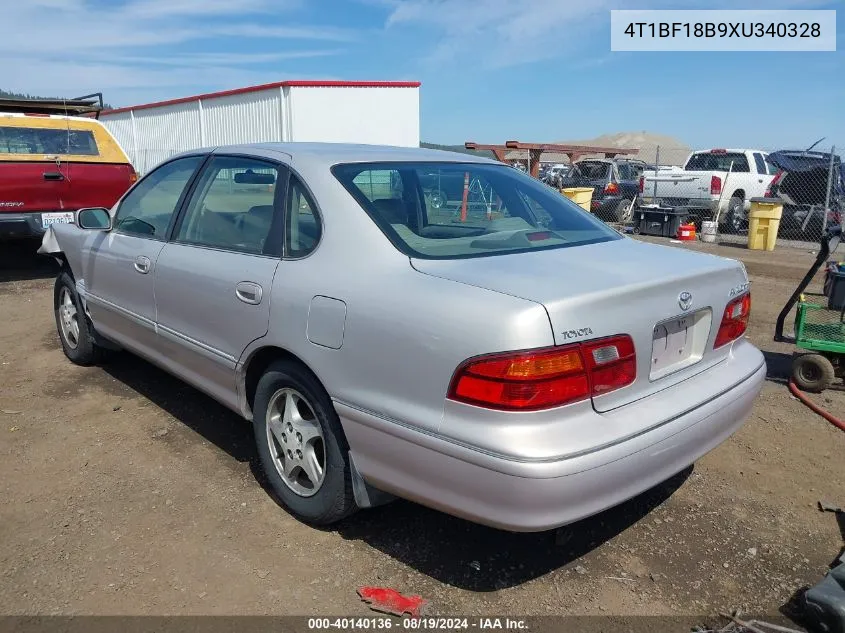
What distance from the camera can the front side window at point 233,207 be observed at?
316 centimetres

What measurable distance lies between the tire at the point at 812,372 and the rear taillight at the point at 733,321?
7.21 ft

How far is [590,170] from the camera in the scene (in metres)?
18.7

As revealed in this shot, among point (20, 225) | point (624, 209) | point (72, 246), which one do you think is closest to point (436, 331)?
point (72, 246)

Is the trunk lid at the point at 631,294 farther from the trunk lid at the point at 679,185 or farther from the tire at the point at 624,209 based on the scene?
the tire at the point at 624,209

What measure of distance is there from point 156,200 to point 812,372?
453 centimetres

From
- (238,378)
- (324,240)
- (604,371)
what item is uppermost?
(324,240)

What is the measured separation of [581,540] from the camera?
293cm

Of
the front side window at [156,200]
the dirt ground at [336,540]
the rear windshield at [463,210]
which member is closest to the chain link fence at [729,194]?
the dirt ground at [336,540]

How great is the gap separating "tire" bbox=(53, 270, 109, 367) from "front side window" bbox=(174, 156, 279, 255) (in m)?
1.67

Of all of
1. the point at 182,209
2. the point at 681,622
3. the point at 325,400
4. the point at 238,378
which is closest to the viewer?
the point at 681,622

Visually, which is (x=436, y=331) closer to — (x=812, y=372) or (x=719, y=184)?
(x=812, y=372)

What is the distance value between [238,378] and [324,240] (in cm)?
85

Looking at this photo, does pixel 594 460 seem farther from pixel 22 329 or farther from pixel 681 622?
pixel 22 329

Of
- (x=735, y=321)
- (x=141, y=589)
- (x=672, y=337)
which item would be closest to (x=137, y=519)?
(x=141, y=589)
